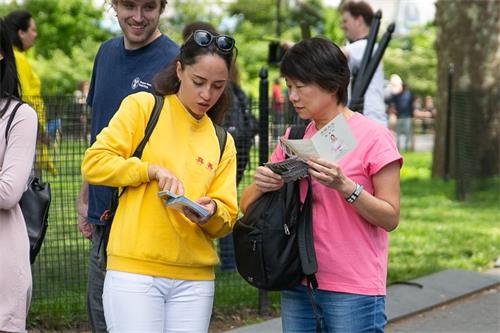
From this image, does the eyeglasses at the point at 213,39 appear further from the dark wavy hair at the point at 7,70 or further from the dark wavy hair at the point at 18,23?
the dark wavy hair at the point at 18,23

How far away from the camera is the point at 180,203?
3.56 meters

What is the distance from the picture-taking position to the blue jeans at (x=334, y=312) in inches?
152

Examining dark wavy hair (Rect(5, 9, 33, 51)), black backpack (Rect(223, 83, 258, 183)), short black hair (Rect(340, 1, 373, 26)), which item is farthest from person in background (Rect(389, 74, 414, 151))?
black backpack (Rect(223, 83, 258, 183))

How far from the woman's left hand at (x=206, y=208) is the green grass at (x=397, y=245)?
9.72 ft

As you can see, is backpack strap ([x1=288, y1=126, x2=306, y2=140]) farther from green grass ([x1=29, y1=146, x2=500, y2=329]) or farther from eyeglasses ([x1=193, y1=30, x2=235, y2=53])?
green grass ([x1=29, y1=146, x2=500, y2=329])

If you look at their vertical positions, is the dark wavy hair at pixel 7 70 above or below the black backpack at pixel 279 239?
above

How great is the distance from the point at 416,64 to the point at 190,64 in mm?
34137

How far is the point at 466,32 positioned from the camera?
16.5 m

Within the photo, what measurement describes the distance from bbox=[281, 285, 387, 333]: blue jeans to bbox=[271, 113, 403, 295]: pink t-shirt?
0.12ft

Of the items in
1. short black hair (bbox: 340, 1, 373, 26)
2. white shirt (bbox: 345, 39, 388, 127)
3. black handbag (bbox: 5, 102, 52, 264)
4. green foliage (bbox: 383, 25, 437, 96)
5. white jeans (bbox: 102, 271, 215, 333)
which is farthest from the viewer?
green foliage (bbox: 383, 25, 437, 96)

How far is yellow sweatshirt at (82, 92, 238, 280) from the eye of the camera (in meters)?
3.70

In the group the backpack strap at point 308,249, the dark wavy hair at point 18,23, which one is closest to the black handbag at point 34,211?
the backpack strap at point 308,249

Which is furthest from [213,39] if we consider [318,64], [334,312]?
[334,312]

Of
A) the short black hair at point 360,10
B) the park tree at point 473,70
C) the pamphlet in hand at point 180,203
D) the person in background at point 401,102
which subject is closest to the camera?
the pamphlet in hand at point 180,203
